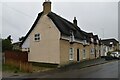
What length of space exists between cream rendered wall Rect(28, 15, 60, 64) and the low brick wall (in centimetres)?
193

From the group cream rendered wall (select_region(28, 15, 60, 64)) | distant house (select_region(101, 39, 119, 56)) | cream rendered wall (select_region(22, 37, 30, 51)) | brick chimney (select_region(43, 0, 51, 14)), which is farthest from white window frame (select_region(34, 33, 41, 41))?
distant house (select_region(101, 39, 119, 56))

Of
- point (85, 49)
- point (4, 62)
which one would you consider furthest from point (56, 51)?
point (85, 49)

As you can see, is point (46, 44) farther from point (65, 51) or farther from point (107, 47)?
point (107, 47)

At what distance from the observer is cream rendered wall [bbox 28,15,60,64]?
2959 cm

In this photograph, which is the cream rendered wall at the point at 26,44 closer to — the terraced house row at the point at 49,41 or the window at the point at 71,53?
the terraced house row at the point at 49,41

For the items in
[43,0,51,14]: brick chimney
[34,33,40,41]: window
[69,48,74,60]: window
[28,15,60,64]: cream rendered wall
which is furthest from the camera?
[69,48,74,60]: window

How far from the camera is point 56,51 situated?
96.4 ft

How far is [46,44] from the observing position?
30.8 metres

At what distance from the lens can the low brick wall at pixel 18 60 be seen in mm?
22319

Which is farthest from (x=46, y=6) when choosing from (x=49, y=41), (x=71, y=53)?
(x=71, y=53)

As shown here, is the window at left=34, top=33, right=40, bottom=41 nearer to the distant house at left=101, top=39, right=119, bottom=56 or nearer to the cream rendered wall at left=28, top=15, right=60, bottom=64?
the cream rendered wall at left=28, top=15, right=60, bottom=64

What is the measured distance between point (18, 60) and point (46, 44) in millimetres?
6803

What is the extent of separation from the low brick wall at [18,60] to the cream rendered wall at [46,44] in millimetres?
1929

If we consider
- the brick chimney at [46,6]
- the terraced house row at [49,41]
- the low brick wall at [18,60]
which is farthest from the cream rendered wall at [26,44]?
the brick chimney at [46,6]
